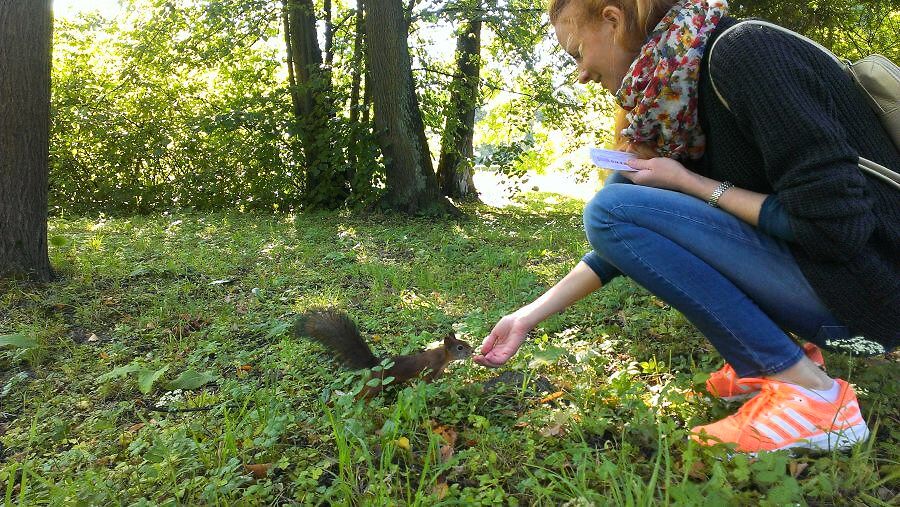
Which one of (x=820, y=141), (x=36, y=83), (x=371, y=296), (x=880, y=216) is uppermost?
(x=36, y=83)

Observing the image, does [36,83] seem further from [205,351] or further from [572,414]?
[572,414]

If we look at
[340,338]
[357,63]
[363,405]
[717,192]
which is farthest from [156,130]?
[717,192]

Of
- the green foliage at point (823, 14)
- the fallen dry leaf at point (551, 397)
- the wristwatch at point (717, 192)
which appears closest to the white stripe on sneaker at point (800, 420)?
the wristwatch at point (717, 192)

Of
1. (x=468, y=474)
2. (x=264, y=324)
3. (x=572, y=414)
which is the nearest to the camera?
(x=468, y=474)

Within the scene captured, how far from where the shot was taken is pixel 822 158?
149cm

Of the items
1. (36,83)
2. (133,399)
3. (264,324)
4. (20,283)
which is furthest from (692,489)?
(36,83)

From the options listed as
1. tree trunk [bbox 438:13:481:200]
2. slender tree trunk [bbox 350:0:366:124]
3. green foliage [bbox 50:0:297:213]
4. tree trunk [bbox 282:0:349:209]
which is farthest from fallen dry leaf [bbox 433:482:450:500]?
green foliage [bbox 50:0:297:213]

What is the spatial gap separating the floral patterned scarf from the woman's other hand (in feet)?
0.19

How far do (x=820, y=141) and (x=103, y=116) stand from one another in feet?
31.0

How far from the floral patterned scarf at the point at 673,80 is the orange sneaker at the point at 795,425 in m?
0.76

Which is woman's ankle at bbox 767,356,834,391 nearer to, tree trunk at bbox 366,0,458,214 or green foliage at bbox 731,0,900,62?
green foliage at bbox 731,0,900,62

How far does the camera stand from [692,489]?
1.40 meters

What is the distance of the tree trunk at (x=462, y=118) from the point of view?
337 inches

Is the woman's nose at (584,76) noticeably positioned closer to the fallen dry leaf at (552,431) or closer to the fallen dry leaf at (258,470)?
the fallen dry leaf at (552,431)
